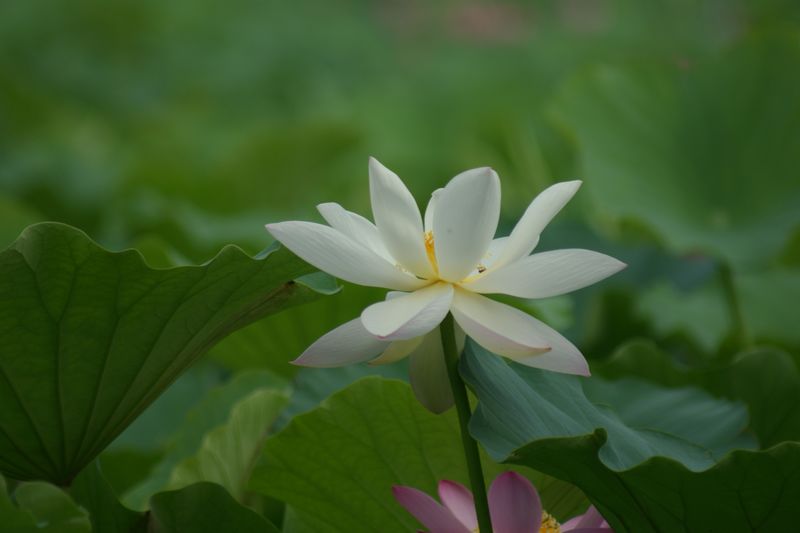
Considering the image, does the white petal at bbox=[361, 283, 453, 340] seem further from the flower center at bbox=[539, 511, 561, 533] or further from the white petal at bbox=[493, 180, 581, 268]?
the flower center at bbox=[539, 511, 561, 533]

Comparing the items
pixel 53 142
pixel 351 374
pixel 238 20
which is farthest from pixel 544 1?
pixel 351 374

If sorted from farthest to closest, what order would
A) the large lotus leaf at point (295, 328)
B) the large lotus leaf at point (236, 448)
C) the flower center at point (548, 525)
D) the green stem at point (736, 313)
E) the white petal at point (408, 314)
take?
1. the green stem at point (736, 313)
2. the large lotus leaf at point (295, 328)
3. the large lotus leaf at point (236, 448)
4. the flower center at point (548, 525)
5. the white petal at point (408, 314)

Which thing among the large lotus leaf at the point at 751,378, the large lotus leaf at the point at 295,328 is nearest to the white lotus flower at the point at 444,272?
the large lotus leaf at the point at 751,378

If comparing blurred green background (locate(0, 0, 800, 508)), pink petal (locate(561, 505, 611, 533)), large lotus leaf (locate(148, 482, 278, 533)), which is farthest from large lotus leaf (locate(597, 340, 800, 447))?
large lotus leaf (locate(148, 482, 278, 533))

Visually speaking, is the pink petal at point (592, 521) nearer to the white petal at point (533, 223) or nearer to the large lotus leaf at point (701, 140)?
the white petal at point (533, 223)

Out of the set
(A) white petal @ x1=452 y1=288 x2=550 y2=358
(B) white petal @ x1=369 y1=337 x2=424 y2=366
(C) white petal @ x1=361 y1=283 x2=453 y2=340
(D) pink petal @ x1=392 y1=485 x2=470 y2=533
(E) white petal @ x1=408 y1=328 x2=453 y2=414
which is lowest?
(D) pink petal @ x1=392 y1=485 x2=470 y2=533

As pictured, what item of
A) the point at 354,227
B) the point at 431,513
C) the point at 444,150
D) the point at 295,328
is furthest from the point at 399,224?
the point at 444,150

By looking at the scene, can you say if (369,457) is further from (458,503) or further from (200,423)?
(200,423)

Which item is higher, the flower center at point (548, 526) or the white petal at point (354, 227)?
the white petal at point (354, 227)
